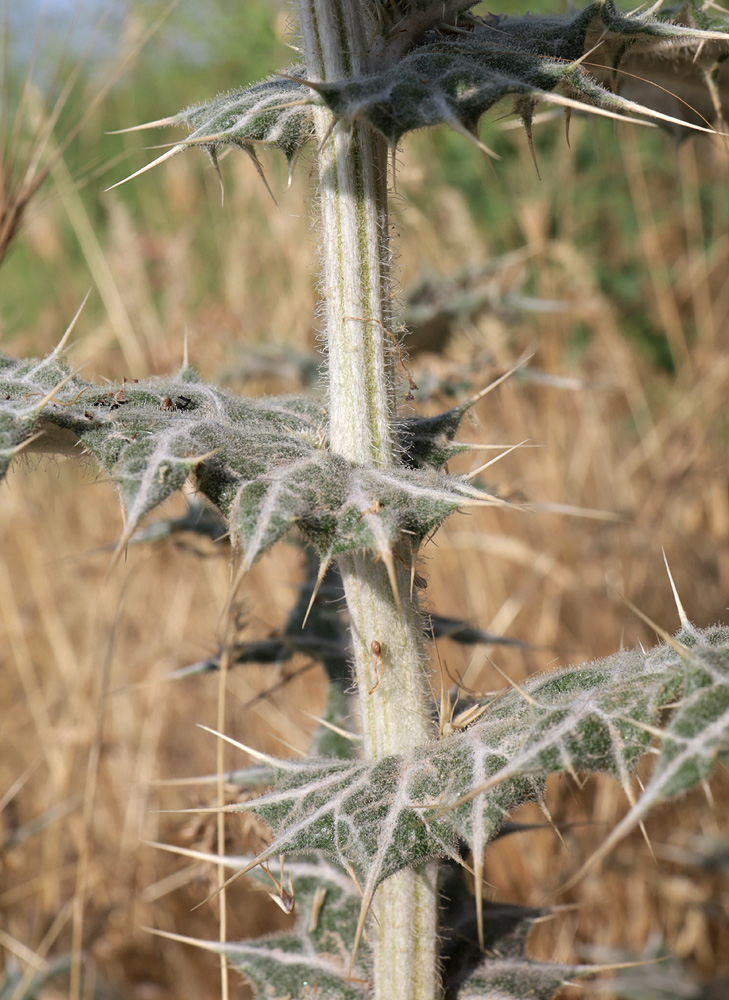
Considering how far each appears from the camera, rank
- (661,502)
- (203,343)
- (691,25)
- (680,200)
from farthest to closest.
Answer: (680,200) → (203,343) → (661,502) → (691,25)

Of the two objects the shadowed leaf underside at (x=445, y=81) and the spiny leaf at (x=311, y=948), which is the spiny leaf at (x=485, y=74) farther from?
the spiny leaf at (x=311, y=948)

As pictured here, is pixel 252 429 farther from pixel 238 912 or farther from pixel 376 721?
pixel 238 912

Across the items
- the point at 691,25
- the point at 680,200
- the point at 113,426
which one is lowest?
the point at 113,426

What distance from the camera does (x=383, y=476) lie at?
0.99m

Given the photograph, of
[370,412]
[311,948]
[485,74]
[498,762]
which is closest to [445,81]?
[485,74]

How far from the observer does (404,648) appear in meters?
1.06

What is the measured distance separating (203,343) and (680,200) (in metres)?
2.98

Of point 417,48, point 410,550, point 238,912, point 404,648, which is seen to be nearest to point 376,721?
point 404,648

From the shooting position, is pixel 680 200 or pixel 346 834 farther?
pixel 680 200

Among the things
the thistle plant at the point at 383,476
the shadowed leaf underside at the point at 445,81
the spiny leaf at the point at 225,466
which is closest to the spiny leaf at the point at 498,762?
the thistle plant at the point at 383,476

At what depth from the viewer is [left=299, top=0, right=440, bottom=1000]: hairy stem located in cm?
95

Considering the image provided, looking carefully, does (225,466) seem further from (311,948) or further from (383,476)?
(311,948)

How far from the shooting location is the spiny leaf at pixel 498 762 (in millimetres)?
802

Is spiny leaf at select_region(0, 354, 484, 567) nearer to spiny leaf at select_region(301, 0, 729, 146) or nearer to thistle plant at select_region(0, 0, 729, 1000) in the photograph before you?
thistle plant at select_region(0, 0, 729, 1000)
